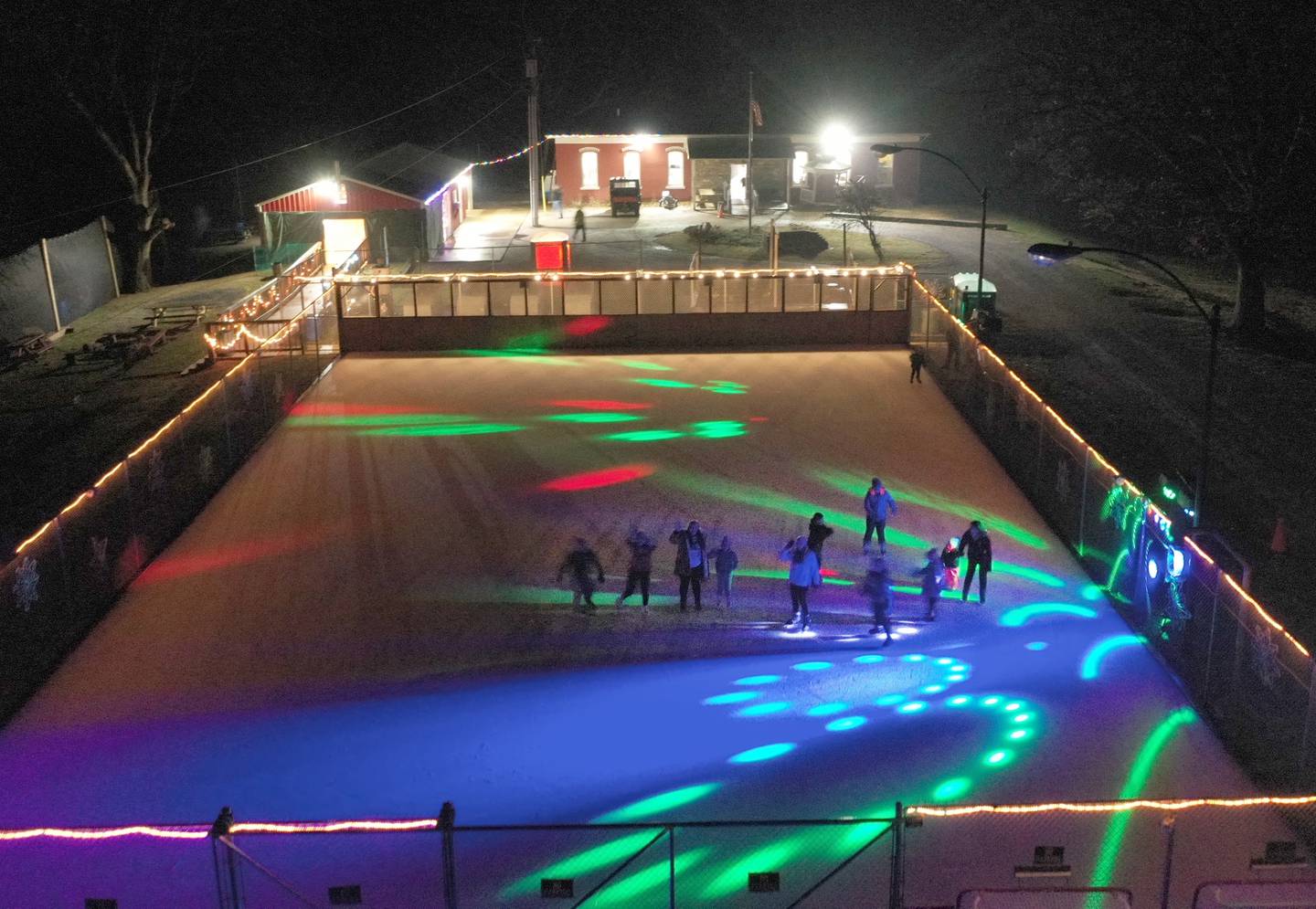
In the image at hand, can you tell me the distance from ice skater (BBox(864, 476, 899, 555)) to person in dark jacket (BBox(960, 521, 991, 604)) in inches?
58.2

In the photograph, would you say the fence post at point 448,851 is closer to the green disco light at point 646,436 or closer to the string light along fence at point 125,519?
the string light along fence at point 125,519

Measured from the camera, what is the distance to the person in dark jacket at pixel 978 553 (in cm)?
1513

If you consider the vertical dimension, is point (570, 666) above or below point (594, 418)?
below

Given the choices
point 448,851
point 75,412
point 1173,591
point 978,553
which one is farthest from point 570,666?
point 75,412

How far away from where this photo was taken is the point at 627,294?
2975 centimetres

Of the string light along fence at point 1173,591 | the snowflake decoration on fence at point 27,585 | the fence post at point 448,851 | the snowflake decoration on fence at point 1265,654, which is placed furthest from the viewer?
the snowflake decoration on fence at point 27,585

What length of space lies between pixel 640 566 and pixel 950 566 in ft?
12.8

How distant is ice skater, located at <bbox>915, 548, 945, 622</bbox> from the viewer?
1499cm

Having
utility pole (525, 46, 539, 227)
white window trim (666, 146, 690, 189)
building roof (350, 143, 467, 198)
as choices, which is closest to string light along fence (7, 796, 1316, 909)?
building roof (350, 143, 467, 198)

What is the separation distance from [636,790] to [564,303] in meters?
19.6

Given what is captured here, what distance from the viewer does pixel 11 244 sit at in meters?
33.1

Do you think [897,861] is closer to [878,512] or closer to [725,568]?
[725,568]

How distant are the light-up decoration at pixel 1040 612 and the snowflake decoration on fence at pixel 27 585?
11003 millimetres

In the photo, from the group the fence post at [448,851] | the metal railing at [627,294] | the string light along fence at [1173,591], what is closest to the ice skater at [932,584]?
the string light along fence at [1173,591]
